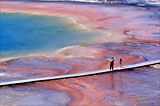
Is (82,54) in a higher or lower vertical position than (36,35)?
lower

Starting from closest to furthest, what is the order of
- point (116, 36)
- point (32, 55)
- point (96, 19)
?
point (32, 55), point (116, 36), point (96, 19)

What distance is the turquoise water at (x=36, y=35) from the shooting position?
18.5m

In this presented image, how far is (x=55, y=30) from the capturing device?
22062 millimetres

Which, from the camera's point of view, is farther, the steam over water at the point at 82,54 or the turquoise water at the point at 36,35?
the turquoise water at the point at 36,35

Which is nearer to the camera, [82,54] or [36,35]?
[82,54]

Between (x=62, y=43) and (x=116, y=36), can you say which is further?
(x=116, y=36)

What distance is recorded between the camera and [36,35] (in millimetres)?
21094

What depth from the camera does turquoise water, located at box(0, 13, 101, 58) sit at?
60.5ft

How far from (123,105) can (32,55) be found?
7.47 meters

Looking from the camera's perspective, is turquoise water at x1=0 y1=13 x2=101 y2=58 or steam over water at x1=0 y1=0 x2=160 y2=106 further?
turquoise water at x1=0 y1=13 x2=101 y2=58

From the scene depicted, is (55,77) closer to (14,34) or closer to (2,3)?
(14,34)

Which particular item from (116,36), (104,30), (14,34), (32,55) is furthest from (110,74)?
(14,34)

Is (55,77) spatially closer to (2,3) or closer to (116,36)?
(116,36)

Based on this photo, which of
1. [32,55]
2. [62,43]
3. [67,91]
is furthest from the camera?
[62,43]
